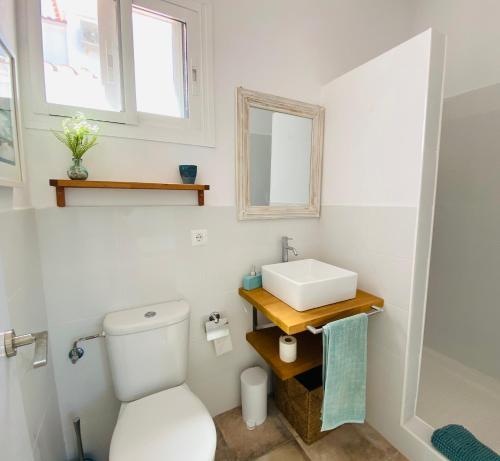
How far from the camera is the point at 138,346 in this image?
3.69 feet

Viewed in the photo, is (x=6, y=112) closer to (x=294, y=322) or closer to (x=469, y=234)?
(x=294, y=322)

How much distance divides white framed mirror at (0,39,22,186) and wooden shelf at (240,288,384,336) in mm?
1067

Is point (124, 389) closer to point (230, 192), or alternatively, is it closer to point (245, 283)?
point (245, 283)

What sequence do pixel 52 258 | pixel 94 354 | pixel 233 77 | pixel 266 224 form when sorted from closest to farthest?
pixel 52 258 < pixel 94 354 < pixel 233 77 < pixel 266 224

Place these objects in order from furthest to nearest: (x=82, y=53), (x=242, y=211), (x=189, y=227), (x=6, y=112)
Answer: (x=242, y=211)
(x=189, y=227)
(x=82, y=53)
(x=6, y=112)

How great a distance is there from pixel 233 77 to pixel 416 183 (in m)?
1.07

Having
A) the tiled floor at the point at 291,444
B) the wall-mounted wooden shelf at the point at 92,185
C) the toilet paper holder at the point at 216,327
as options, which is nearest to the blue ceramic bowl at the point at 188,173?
the wall-mounted wooden shelf at the point at 92,185

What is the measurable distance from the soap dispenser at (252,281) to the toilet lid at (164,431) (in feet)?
1.96

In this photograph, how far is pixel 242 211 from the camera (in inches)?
57.0

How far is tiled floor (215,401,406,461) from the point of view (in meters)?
1.31

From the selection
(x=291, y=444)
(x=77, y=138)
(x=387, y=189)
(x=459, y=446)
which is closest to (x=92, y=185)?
(x=77, y=138)

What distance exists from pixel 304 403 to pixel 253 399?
11.7 inches

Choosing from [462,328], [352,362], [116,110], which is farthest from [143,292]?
[462,328]

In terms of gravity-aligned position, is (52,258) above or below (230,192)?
below
